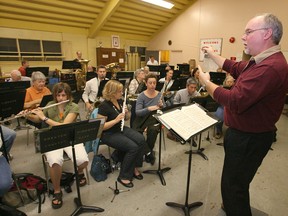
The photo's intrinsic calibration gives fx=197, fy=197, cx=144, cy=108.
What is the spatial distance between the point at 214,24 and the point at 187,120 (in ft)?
29.3

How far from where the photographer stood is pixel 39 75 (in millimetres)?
3410

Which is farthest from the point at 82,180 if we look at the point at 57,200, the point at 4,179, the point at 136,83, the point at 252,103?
the point at 136,83

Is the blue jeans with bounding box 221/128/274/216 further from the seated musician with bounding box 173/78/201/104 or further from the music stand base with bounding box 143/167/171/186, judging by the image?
the seated musician with bounding box 173/78/201/104

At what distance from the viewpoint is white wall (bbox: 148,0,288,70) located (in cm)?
784

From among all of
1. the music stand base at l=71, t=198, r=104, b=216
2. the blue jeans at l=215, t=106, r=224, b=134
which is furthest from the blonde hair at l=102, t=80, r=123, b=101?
the blue jeans at l=215, t=106, r=224, b=134

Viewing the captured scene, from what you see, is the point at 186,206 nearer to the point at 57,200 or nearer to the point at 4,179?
the point at 57,200

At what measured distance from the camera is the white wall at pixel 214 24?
7840 mm

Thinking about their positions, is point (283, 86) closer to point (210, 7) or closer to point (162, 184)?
point (162, 184)

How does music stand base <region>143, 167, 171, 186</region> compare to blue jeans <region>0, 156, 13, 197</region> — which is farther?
music stand base <region>143, 167, 171, 186</region>

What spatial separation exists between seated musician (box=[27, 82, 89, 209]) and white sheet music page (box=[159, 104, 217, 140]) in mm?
1200

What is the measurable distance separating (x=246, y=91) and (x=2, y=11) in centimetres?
774

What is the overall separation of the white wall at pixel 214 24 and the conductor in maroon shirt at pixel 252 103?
8.00 metres

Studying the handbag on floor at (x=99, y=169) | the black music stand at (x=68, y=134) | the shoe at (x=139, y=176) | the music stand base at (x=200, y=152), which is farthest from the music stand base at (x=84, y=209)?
the music stand base at (x=200, y=152)

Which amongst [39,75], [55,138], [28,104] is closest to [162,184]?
[55,138]
